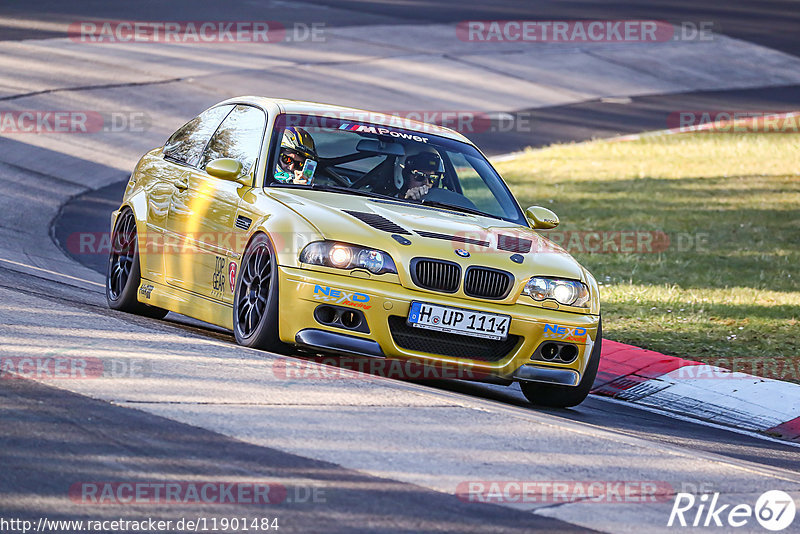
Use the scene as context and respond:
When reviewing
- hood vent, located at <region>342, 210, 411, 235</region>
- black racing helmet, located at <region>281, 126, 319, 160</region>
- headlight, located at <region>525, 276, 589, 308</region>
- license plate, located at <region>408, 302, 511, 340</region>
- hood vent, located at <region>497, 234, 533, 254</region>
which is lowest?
license plate, located at <region>408, 302, 511, 340</region>

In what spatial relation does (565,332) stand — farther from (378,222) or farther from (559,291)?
(378,222)

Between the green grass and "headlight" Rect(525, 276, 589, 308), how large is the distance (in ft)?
9.50

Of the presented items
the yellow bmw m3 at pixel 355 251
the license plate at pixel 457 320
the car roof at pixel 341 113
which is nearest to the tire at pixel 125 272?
the yellow bmw m3 at pixel 355 251

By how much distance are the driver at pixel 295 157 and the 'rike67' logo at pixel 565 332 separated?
6.10 ft

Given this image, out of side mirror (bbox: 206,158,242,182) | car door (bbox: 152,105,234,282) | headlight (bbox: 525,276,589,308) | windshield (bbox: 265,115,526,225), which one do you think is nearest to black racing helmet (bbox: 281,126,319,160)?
windshield (bbox: 265,115,526,225)

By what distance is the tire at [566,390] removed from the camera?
7977 millimetres

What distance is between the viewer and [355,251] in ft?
24.2

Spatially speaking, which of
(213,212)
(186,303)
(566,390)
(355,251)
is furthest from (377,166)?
(566,390)

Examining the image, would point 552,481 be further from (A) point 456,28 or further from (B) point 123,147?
(A) point 456,28

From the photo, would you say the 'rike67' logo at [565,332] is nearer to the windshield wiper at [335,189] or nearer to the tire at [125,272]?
the windshield wiper at [335,189]

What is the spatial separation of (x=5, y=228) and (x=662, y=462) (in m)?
9.38

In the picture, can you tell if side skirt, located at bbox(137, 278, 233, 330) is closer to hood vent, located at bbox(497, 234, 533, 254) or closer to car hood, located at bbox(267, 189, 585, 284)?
car hood, located at bbox(267, 189, 585, 284)

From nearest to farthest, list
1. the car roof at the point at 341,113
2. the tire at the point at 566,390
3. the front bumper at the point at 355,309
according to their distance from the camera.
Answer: the front bumper at the point at 355,309
the tire at the point at 566,390
the car roof at the point at 341,113

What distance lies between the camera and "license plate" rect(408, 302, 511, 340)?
7301mm
